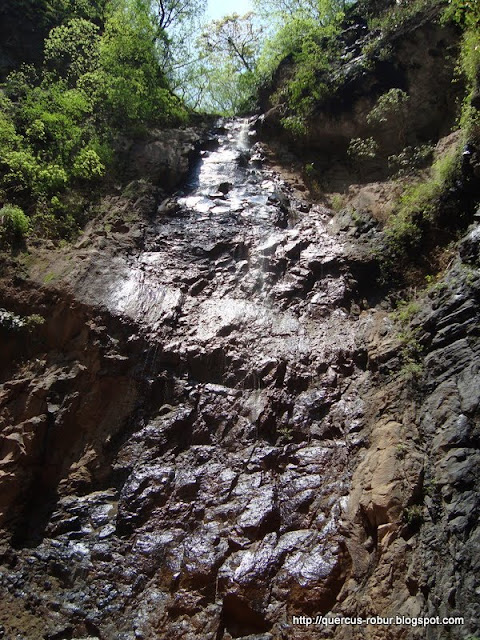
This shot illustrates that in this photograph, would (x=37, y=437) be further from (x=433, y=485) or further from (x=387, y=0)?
(x=387, y=0)

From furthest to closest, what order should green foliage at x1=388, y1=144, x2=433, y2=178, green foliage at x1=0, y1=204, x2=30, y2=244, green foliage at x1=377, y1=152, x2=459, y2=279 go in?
green foliage at x1=388, y1=144, x2=433, y2=178, green foliage at x1=0, y1=204, x2=30, y2=244, green foliage at x1=377, y1=152, x2=459, y2=279

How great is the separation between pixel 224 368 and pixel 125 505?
3.24m

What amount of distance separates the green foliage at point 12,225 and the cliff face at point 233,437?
2.29 ft

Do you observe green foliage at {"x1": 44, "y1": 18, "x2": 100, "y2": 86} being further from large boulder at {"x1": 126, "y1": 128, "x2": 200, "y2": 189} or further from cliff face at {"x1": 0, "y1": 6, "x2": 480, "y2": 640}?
cliff face at {"x1": 0, "y1": 6, "x2": 480, "y2": 640}

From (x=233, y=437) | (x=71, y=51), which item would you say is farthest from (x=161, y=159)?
(x=233, y=437)

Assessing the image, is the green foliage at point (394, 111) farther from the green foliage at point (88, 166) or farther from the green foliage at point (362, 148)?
the green foliage at point (88, 166)

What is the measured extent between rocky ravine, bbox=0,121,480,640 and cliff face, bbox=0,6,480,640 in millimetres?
34

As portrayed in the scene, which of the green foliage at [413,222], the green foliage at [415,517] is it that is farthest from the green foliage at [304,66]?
the green foliage at [415,517]

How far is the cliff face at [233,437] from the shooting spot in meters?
6.04

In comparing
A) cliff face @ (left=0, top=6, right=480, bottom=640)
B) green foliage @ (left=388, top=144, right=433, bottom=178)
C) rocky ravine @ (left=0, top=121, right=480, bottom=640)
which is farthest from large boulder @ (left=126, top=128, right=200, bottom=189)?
green foliage @ (left=388, top=144, right=433, bottom=178)

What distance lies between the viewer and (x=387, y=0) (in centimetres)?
1794

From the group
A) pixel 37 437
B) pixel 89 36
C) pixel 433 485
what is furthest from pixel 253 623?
pixel 89 36

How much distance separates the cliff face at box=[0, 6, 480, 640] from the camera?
6039 mm

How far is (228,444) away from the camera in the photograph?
870 cm
